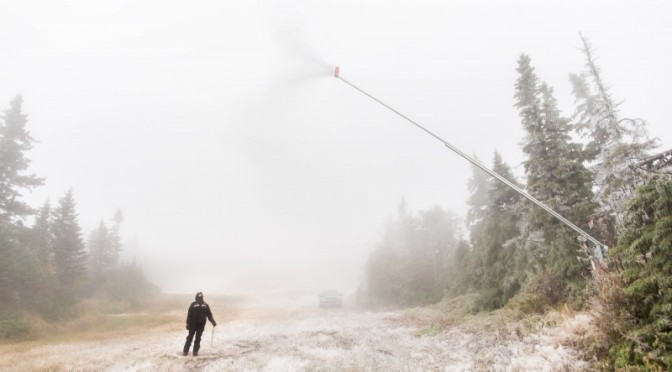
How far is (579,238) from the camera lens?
8547 mm

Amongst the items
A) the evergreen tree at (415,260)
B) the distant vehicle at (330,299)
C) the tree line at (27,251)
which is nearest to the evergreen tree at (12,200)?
the tree line at (27,251)

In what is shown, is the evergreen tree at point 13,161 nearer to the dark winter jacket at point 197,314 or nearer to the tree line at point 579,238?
the dark winter jacket at point 197,314

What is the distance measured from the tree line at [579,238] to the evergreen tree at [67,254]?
3286cm

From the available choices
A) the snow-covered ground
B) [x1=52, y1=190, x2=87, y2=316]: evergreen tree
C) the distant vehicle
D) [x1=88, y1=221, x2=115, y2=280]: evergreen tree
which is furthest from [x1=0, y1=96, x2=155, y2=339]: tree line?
the distant vehicle

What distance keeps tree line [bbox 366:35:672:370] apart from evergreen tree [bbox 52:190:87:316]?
108 ft

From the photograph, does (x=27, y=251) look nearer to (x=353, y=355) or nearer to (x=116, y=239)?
(x=353, y=355)

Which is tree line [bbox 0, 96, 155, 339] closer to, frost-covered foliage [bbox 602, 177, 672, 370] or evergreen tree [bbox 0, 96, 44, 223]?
evergreen tree [bbox 0, 96, 44, 223]

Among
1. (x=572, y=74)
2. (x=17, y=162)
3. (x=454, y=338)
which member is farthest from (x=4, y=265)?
(x=572, y=74)

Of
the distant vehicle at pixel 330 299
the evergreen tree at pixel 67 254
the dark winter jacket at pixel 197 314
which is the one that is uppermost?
the evergreen tree at pixel 67 254

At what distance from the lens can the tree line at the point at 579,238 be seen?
20.9 ft

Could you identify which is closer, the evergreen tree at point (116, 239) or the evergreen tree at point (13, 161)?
the evergreen tree at point (13, 161)

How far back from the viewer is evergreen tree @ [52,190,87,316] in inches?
1136

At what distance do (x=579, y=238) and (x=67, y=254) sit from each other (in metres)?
41.2

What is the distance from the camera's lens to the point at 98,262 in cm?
5816
